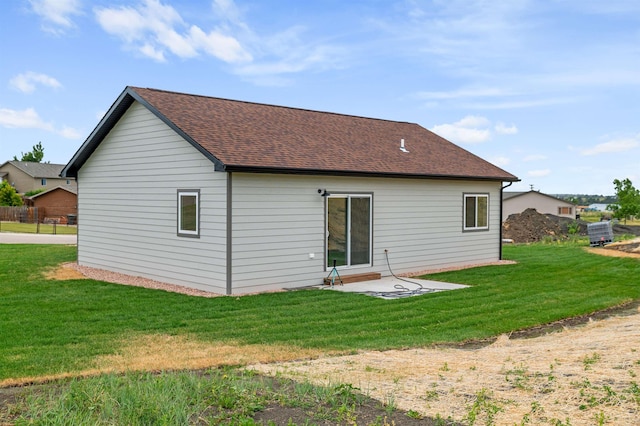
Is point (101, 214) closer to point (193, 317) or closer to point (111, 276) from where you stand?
point (111, 276)

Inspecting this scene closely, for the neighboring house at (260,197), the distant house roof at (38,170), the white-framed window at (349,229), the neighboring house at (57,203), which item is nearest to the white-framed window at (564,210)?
the neighboring house at (260,197)

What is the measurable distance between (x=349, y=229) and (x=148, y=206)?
488cm

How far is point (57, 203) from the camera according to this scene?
5238 centimetres

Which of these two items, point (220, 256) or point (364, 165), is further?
point (364, 165)

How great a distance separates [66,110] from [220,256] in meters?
15.9

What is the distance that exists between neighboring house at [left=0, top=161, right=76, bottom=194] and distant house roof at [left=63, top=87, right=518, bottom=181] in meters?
55.5

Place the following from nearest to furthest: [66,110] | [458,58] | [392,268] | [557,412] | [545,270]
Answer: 1. [557,412]
2. [392,268]
3. [545,270]
4. [458,58]
5. [66,110]

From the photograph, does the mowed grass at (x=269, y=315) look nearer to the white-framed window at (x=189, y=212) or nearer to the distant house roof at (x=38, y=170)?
the white-framed window at (x=189, y=212)

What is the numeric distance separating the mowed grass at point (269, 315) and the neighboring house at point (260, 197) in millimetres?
1168

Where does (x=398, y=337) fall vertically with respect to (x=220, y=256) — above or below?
below

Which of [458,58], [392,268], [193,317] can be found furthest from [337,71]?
[193,317]

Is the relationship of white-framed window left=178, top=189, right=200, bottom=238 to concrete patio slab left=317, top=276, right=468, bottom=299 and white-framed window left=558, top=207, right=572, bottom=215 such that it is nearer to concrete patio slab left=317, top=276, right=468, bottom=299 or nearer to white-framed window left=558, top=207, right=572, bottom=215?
concrete patio slab left=317, top=276, right=468, bottom=299

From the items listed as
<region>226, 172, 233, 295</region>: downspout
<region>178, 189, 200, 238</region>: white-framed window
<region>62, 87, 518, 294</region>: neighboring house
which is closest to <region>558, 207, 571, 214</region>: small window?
<region>62, 87, 518, 294</region>: neighboring house

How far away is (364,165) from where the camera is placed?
15.2m
